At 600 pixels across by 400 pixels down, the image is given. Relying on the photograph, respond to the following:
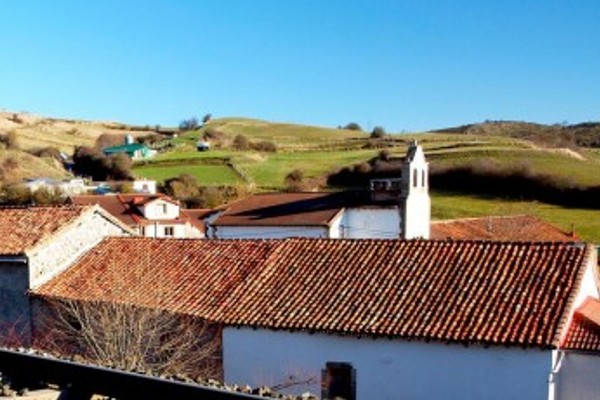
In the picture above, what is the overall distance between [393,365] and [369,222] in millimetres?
20177

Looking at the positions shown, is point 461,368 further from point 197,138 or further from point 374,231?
point 197,138

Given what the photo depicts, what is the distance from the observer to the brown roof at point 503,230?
38406mm

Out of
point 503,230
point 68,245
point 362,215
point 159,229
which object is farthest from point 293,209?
point 68,245

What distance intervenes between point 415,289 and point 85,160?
254 feet

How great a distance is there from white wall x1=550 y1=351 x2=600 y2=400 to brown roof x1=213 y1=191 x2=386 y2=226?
20.1 m

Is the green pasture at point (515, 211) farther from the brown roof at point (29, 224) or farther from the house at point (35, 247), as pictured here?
the brown roof at point (29, 224)

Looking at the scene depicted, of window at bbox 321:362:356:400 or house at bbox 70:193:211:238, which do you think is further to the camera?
house at bbox 70:193:211:238

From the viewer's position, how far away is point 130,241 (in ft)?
79.9

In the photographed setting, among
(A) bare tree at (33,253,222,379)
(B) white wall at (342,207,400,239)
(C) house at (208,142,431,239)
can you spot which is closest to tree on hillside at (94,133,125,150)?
(C) house at (208,142,431,239)

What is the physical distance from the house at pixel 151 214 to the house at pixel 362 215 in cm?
1093

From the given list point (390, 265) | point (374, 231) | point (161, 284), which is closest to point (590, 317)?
point (390, 265)

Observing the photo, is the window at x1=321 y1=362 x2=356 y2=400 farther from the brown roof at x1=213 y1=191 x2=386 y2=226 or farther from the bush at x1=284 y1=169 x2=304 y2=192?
the bush at x1=284 y1=169 x2=304 y2=192

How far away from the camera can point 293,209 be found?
39031 mm

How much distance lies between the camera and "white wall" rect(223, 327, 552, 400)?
15695 millimetres
